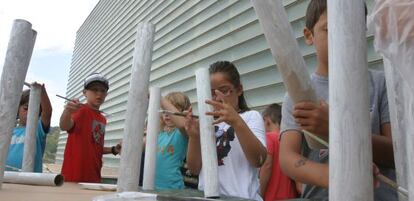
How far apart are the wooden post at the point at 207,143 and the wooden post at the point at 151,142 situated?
264 millimetres

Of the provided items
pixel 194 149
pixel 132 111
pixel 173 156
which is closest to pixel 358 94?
pixel 132 111

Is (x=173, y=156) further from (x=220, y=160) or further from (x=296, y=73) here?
(x=296, y=73)

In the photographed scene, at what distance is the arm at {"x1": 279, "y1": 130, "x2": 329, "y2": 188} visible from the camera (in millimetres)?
832

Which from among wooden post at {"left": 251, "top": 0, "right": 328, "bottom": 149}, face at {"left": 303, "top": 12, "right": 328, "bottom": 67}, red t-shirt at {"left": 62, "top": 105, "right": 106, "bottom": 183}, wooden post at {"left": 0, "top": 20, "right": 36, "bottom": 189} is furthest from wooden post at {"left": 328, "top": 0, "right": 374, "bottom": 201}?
red t-shirt at {"left": 62, "top": 105, "right": 106, "bottom": 183}

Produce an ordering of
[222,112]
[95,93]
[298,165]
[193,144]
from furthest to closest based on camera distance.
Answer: [95,93] → [193,144] → [222,112] → [298,165]

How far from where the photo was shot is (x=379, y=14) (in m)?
0.46

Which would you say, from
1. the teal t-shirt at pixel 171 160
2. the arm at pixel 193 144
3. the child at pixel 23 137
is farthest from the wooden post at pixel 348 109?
the child at pixel 23 137

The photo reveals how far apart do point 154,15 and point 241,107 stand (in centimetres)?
381

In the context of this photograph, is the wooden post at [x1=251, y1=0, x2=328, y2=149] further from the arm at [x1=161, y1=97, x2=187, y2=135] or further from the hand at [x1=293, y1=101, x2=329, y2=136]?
the arm at [x1=161, y1=97, x2=187, y2=135]

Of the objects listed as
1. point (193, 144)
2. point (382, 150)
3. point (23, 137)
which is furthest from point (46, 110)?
point (382, 150)

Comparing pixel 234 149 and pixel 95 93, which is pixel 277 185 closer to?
pixel 234 149

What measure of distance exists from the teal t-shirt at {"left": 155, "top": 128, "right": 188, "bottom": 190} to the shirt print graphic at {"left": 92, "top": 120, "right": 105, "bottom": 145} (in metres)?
0.65

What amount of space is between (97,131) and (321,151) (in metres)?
1.84

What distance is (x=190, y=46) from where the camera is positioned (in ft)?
13.9
